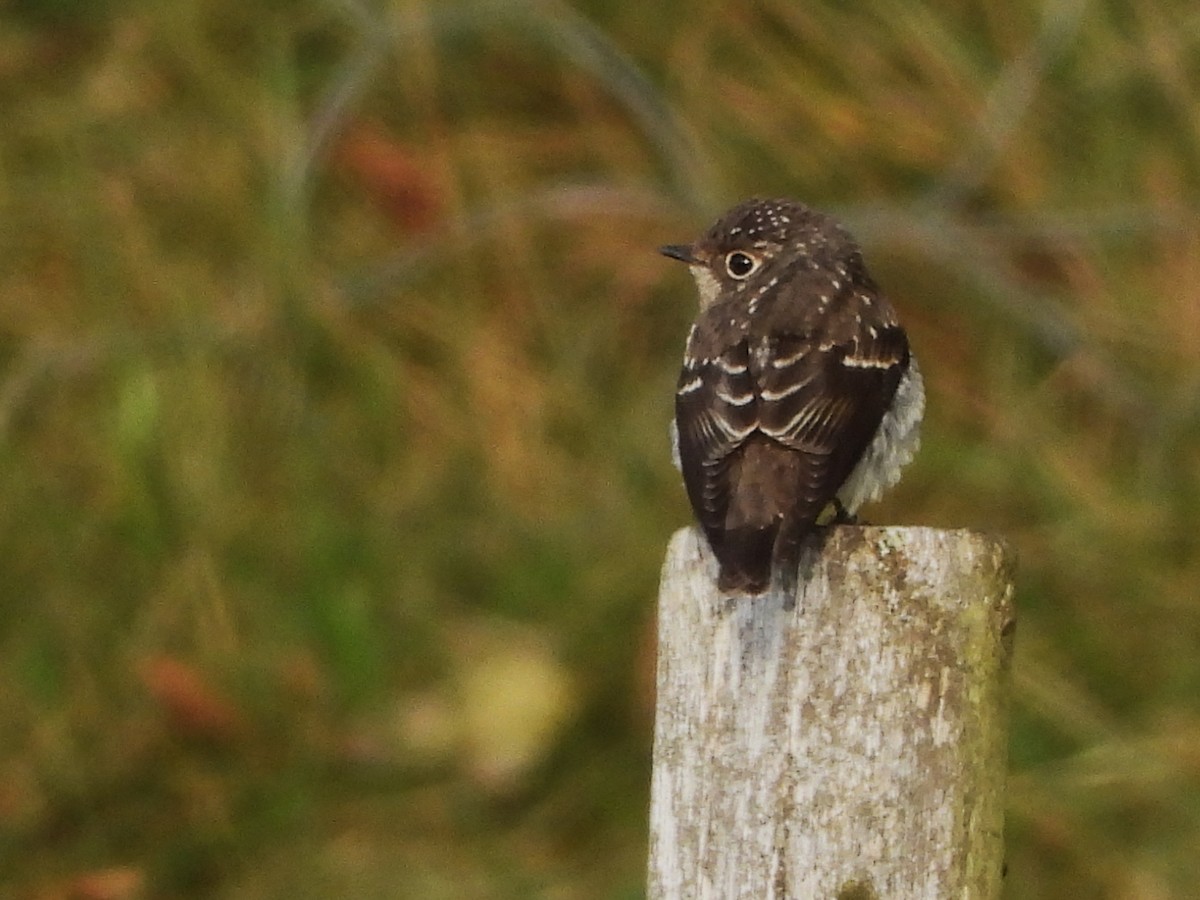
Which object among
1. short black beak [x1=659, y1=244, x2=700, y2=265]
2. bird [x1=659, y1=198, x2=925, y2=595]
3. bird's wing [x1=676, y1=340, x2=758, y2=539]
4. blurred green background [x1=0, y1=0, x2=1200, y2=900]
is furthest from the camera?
blurred green background [x1=0, y1=0, x2=1200, y2=900]

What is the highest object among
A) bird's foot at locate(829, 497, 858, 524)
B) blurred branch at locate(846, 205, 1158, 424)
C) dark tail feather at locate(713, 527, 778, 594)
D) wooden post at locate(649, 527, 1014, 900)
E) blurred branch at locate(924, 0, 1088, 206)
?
blurred branch at locate(924, 0, 1088, 206)

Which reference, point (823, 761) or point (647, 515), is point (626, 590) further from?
point (823, 761)

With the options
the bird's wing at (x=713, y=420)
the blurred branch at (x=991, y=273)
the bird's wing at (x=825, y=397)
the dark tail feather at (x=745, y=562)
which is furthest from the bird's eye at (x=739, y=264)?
the blurred branch at (x=991, y=273)

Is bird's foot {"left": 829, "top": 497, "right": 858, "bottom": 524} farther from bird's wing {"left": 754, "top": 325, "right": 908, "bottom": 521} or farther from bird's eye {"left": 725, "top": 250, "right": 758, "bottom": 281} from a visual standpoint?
bird's eye {"left": 725, "top": 250, "right": 758, "bottom": 281}

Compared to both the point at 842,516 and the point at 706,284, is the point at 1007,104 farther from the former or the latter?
the point at 842,516

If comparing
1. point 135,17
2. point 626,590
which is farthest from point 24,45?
point 626,590

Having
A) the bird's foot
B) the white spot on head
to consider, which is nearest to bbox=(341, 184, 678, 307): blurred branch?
the white spot on head
